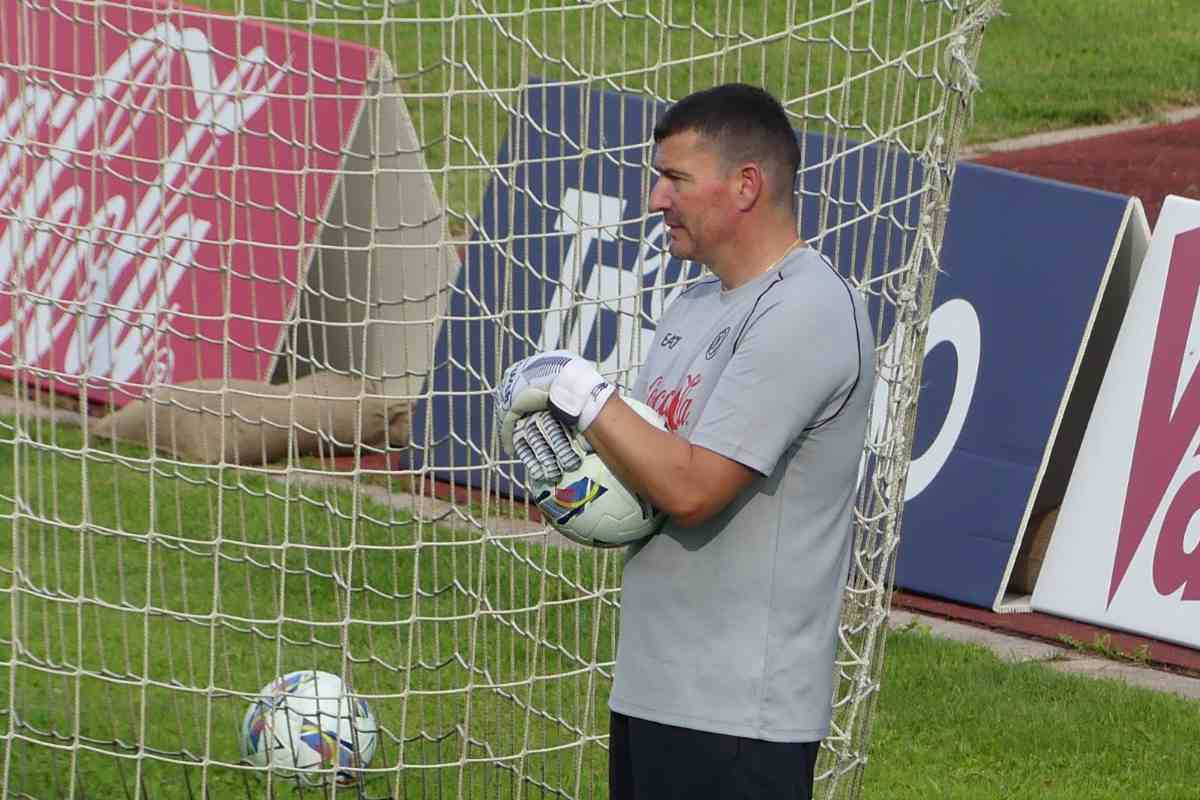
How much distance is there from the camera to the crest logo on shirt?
349 cm

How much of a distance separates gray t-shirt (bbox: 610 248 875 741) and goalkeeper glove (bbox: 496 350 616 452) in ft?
0.62

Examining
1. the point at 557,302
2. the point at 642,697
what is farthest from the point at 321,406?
the point at 642,697

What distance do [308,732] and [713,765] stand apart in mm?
1960

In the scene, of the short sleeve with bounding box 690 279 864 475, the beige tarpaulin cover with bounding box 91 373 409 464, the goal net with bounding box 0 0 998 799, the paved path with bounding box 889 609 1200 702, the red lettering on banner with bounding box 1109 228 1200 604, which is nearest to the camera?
the short sleeve with bounding box 690 279 864 475

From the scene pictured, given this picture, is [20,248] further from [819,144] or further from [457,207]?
[457,207]

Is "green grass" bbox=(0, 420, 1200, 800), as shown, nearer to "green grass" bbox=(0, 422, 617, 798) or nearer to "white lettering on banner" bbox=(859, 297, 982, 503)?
"green grass" bbox=(0, 422, 617, 798)

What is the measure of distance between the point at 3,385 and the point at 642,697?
6.68m

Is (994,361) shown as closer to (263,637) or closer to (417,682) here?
Answer: (417,682)

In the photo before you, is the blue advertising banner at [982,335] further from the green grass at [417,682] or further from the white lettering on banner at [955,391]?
the green grass at [417,682]

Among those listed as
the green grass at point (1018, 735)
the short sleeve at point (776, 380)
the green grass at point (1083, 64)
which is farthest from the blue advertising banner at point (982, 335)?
the green grass at point (1083, 64)

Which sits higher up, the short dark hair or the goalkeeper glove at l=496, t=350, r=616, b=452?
the short dark hair

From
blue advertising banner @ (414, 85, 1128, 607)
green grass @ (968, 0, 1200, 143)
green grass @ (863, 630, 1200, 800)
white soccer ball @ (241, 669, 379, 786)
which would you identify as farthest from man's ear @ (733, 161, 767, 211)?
green grass @ (968, 0, 1200, 143)

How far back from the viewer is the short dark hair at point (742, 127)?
349 centimetres

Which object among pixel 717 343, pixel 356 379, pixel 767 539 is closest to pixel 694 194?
pixel 717 343
